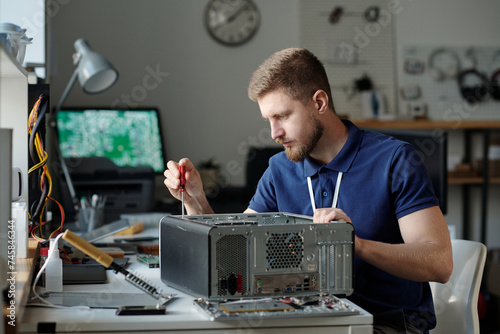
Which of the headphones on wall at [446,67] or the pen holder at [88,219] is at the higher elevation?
the headphones on wall at [446,67]

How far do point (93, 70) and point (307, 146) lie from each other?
1.26 meters

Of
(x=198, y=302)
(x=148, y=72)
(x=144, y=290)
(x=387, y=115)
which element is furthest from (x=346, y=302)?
(x=387, y=115)

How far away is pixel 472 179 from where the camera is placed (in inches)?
174

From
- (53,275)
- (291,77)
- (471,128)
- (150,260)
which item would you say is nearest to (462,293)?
(291,77)

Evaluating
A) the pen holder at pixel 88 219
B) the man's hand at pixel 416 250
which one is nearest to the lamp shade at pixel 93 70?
the pen holder at pixel 88 219

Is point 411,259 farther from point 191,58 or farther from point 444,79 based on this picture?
point 444,79

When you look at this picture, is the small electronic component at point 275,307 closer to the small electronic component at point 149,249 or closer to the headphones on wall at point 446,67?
the small electronic component at point 149,249

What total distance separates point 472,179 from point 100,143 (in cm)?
260

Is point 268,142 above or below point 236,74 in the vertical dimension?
below

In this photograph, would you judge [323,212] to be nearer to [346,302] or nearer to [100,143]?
[346,302]

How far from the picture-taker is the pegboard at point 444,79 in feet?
14.9

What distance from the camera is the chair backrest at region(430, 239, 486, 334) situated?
1.81 m

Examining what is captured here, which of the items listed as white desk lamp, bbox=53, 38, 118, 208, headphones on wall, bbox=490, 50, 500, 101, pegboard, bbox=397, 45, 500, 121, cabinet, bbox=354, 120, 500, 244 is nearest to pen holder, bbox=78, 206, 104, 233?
white desk lamp, bbox=53, 38, 118, 208

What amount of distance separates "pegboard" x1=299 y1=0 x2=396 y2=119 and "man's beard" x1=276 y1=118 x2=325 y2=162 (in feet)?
8.85
